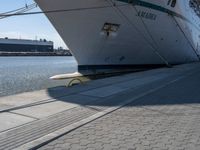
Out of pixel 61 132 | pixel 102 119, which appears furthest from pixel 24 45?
pixel 61 132

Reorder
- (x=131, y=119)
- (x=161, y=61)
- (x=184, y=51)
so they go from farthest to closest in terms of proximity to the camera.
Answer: (x=184, y=51), (x=161, y=61), (x=131, y=119)

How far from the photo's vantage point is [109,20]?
17.5 m

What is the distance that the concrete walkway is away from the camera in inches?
229

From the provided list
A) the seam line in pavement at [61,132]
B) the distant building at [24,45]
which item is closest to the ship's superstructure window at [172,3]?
the seam line in pavement at [61,132]

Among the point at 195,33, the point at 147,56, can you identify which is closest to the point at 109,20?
the point at 147,56

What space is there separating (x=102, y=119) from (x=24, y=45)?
350ft

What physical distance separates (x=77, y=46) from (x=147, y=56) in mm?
5172

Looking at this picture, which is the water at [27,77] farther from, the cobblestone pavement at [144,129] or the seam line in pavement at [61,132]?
the cobblestone pavement at [144,129]

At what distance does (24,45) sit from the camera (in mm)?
111000

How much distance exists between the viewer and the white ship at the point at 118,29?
16672 millimetres

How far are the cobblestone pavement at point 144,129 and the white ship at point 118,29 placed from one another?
26.4ft

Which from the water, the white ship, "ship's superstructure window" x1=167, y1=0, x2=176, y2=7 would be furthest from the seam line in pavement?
"ship's superstructure window" x1=167, y1=0, x2=176, y2=7

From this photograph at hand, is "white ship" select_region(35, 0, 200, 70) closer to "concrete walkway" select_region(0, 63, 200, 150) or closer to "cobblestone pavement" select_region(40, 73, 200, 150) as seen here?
"concrete walkway" select_region(0, 63, 200, 150)

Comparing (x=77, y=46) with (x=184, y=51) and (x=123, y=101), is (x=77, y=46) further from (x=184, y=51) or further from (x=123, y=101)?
(x=184, y=51)
